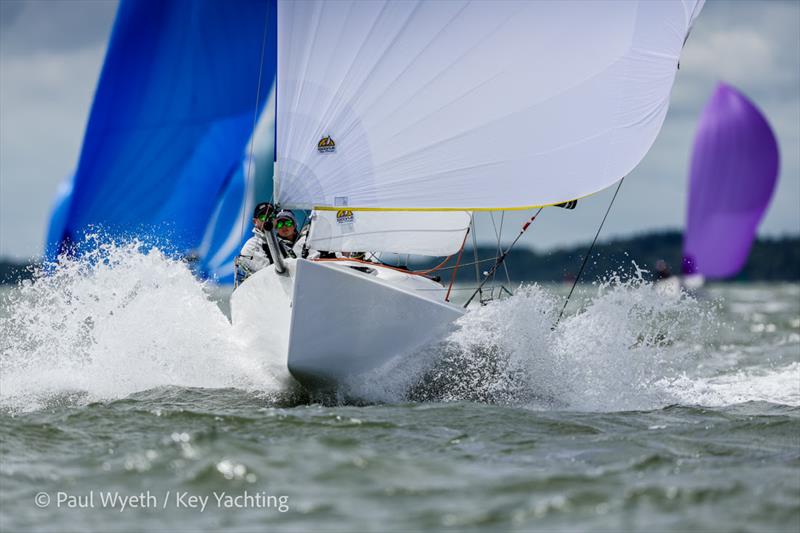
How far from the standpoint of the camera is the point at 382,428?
5434 millimetres

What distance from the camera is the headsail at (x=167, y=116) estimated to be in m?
9.12

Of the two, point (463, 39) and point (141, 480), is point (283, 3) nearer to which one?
point (463, 39)

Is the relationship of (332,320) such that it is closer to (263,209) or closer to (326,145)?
(263,209)

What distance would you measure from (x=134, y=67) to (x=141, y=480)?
5.78m

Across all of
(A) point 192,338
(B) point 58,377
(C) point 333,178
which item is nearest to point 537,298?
(C) point 333,178

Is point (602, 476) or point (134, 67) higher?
point (134, 67)

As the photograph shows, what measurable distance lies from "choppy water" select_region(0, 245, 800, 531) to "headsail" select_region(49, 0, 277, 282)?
56 cm

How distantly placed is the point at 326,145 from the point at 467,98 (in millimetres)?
963

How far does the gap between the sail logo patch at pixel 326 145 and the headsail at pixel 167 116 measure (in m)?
3.36

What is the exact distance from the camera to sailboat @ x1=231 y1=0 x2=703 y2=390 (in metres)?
6.29

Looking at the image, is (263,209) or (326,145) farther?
(263,209)

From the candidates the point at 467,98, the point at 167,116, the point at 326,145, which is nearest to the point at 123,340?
the point at 326,145

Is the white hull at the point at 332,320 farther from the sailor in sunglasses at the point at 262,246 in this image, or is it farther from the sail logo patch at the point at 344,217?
the sail logo patch at the point at 344,217

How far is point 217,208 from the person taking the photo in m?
10.8
